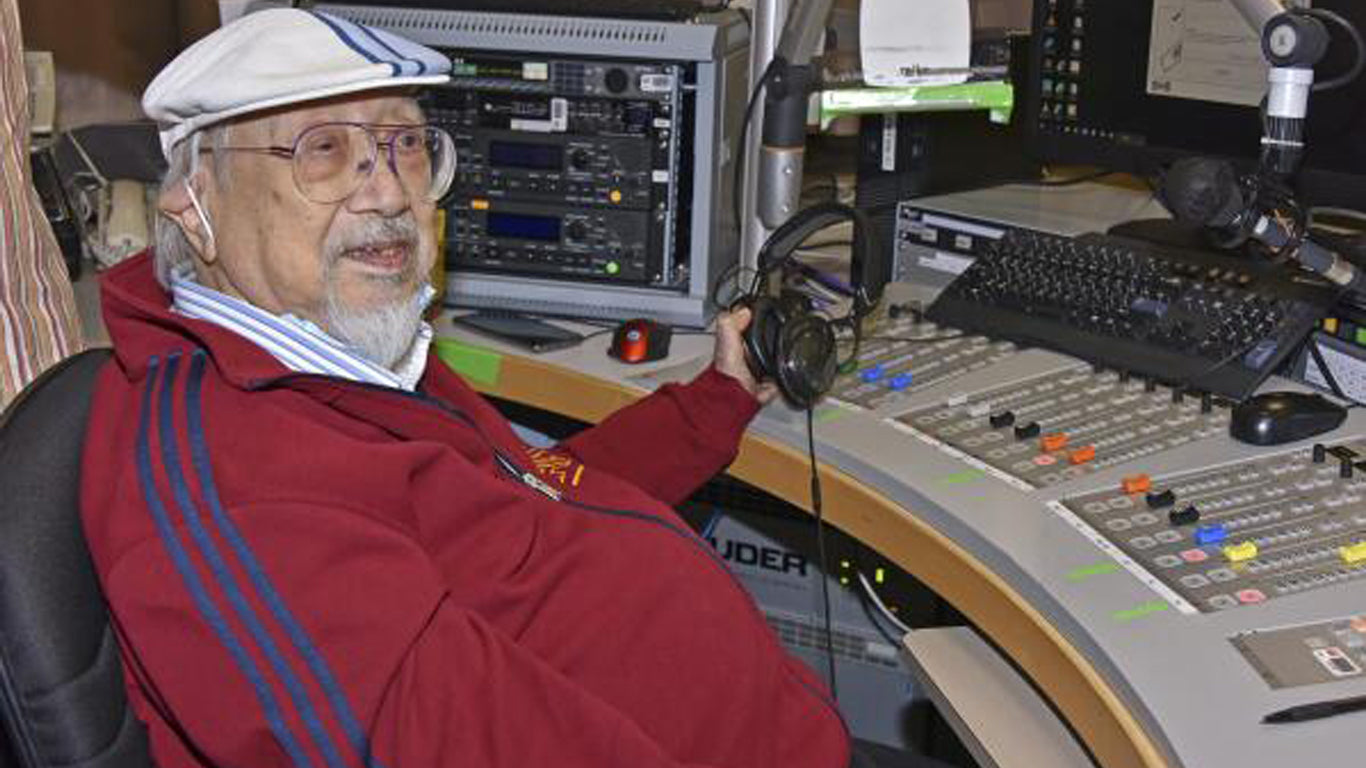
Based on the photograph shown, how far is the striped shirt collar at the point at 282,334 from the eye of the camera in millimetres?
1267

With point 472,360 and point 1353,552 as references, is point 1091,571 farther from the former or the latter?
point 472,360

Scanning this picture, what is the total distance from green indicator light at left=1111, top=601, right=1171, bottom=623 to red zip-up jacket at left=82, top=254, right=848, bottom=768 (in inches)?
12.4

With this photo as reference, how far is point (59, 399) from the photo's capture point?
118 cm

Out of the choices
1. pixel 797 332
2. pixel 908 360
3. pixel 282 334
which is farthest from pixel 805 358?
pixel 282 334

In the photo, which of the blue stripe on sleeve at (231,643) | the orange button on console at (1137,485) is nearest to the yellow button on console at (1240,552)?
the orange button on console at (1137,485)

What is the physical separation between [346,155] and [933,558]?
24.3 inches

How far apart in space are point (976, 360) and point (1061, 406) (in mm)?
174

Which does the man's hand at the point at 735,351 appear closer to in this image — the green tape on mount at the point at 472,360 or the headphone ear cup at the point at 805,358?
the headphone ear cup at the point at 805,358

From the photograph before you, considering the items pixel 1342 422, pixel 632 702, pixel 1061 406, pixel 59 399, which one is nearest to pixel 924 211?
pixel 1061 406

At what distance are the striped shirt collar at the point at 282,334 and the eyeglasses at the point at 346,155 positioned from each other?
11cm

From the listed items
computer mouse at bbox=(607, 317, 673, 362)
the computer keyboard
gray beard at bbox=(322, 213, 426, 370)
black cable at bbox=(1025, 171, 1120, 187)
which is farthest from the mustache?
black cable at bbox=(1025, 171, 1120, 187)

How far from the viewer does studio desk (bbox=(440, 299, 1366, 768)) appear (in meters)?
1.12

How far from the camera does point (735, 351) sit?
66.5 inches

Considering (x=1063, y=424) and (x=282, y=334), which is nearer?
(x=282, y=334)
